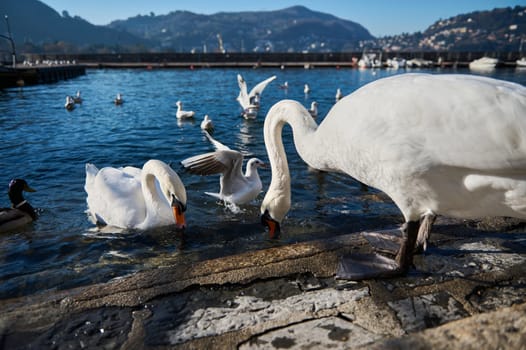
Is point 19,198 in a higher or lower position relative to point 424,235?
lower

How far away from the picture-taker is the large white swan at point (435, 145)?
258cm

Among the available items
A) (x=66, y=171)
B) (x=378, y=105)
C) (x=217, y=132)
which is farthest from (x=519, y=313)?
(x=217, y=132)

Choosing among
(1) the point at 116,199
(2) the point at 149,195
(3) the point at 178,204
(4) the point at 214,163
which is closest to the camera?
(3) the point at 178,204

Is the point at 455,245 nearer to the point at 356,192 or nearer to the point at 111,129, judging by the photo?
the point at 356,192

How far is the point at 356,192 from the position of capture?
769cm

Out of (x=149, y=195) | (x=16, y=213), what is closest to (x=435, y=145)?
(x=149, y=195)

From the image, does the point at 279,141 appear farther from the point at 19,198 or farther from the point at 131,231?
the point at 19,198

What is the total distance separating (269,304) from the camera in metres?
2.62

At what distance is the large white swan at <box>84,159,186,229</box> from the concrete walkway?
7.39ft

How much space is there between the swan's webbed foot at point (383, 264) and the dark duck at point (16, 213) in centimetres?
566

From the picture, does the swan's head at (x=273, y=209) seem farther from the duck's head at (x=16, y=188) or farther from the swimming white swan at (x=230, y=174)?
the duck's head at (x=16, y=188)

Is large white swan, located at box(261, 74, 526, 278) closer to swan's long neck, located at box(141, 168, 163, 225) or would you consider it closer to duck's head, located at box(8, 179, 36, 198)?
swan's long neck, located at box(141, 168, 163, 225)

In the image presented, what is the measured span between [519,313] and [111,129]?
1534 centimetres

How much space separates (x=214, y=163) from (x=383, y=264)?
4199mm
